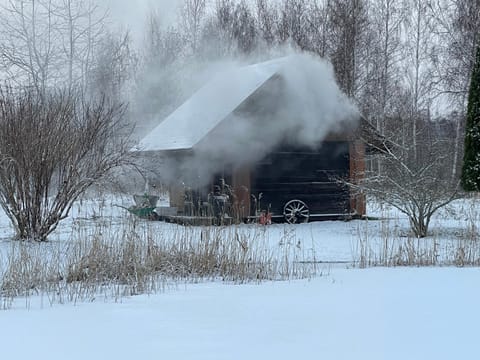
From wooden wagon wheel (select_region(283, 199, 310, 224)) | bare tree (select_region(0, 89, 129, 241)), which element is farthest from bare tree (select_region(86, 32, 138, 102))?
bare tree (select_region(0, 89, 129, 241))

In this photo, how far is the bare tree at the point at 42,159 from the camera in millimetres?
11156

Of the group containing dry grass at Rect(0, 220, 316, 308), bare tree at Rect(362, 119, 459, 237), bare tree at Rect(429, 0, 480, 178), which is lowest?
dry grass at Rect(0, 220, 316, 308)

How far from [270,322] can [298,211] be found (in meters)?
11.3

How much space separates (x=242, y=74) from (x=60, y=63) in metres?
13.6

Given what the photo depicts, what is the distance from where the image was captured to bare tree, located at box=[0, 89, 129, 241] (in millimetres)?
11156

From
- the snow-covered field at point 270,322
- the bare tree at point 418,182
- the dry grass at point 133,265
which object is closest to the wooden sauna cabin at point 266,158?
the bare tree at point 418,182

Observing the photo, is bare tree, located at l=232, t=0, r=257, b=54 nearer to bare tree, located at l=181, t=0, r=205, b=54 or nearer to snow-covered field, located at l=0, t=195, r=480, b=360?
bare tree, located at l=181, t=0, r=205, b=54

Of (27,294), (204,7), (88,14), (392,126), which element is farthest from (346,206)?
(204,7)

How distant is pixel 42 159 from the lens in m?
11.3

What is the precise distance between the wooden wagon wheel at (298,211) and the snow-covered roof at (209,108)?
2.95 meters

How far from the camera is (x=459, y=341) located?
4.90 meters

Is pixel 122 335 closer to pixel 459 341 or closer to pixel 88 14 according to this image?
pixel 459 341

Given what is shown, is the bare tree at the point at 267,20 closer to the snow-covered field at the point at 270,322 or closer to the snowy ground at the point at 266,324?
the snow-covered field at the point at 270,322

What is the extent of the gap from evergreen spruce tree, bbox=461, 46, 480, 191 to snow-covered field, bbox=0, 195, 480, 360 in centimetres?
632
